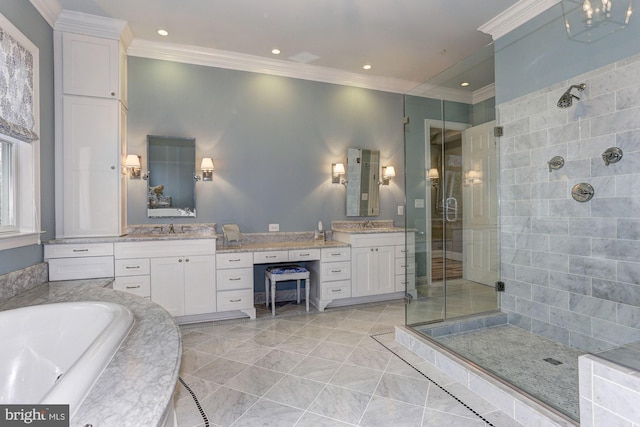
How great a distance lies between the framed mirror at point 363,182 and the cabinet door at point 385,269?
677 mm

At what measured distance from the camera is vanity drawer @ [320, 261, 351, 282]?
11.7ft

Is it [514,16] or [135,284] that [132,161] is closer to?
[135,284]

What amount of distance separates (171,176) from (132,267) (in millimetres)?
1085

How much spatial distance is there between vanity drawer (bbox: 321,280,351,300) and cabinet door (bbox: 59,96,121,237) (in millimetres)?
2189

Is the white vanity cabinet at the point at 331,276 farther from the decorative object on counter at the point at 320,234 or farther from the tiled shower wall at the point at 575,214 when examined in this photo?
the tiled shower wall at the point at 575,214

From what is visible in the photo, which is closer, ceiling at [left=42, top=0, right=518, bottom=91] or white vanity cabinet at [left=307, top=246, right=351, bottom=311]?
ceiling at [left=42, top=0, right=518, bottom=91]

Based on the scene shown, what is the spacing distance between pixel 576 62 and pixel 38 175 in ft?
14.3

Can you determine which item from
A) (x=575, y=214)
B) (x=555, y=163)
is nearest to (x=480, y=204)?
(x=555, y=163)

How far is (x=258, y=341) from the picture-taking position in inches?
108

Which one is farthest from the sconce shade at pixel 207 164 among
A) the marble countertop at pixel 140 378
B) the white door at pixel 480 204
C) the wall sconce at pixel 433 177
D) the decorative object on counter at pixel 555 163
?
the decorative object on counter at pixel 555 163

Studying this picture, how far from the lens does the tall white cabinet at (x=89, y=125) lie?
114 inches

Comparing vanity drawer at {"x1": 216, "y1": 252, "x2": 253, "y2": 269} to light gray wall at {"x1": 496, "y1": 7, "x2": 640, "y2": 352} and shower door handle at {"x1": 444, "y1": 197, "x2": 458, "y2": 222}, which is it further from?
light gray wall at {"x1": 496, "y1": 7, "x2": 640, "y2": 352}

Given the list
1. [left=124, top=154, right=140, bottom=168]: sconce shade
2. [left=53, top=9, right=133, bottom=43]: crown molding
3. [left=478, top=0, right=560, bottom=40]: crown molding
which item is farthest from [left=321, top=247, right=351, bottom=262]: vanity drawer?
[left=53, top=9, right=133, bottom=43]: crown molding

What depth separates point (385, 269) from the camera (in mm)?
3873
